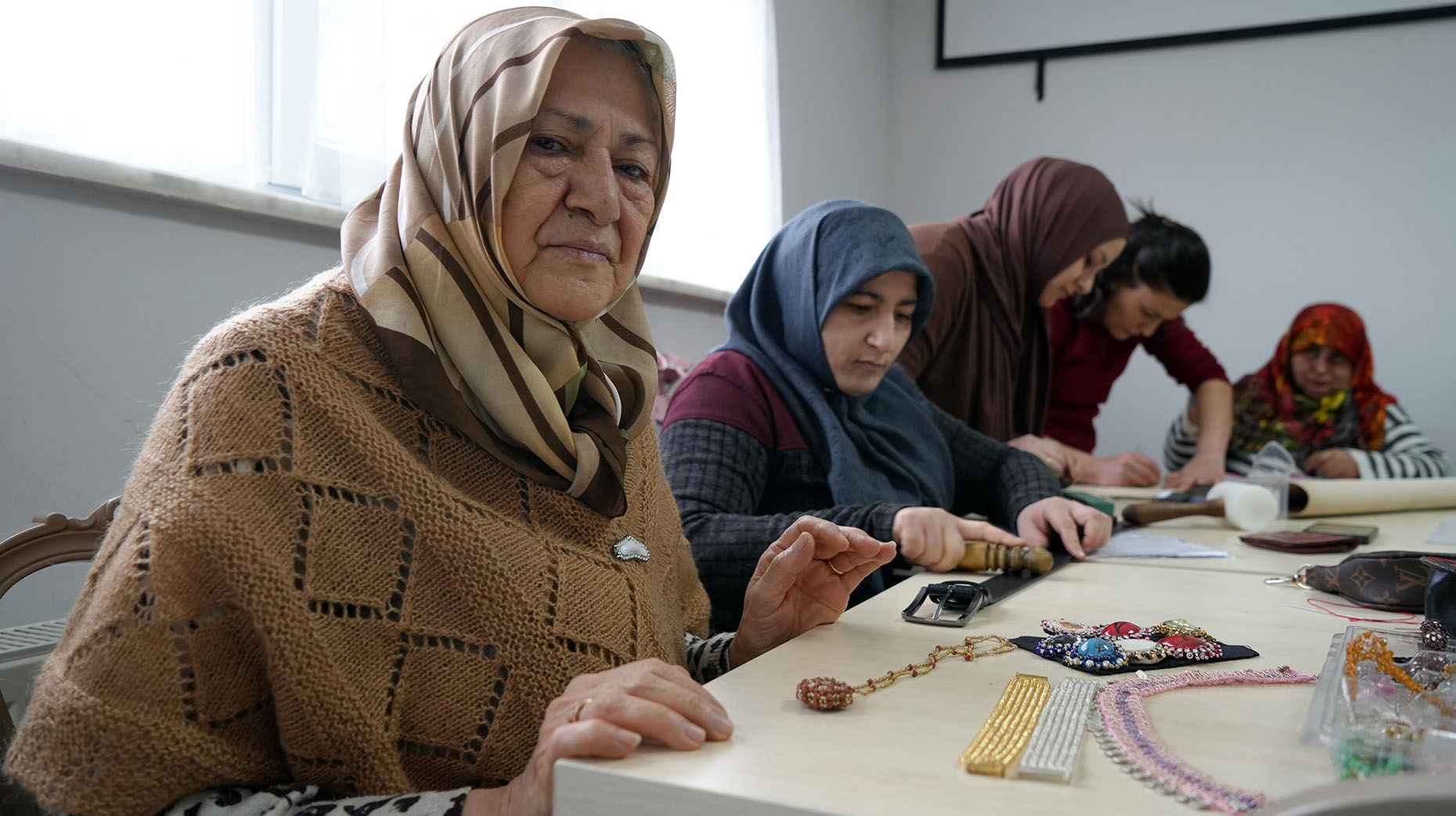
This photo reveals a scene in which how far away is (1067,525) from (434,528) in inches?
42.0

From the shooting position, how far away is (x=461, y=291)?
97cm

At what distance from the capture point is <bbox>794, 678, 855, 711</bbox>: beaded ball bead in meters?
0.75

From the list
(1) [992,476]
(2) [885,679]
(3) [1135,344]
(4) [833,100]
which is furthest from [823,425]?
(4) [833,100]

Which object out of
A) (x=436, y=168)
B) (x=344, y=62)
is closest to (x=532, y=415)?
(x=436, y=168)

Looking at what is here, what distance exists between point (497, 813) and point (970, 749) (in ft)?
1.15

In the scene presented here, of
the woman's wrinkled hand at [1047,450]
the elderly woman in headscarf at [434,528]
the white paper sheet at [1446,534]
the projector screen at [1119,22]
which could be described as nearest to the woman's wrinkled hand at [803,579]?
the elderly woman in headscarf at [434,528]

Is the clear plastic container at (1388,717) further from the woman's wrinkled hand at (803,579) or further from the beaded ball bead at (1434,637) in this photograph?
the woman's wrinkled hand at (803,579)

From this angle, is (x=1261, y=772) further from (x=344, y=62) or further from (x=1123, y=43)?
(x=1123, y=43)

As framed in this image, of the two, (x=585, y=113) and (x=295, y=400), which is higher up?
(x=585, y=113)

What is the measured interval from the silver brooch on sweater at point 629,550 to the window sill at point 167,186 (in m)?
0.96

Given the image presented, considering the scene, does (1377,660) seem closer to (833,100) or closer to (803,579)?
(803,579)

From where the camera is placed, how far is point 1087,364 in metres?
3.13

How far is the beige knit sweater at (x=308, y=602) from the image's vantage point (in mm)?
750

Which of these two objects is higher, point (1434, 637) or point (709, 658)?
point (1434, 637)
